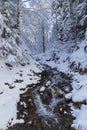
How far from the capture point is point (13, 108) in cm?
1070

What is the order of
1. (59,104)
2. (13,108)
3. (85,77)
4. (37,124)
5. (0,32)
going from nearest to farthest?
(37,124)
(13,108)
(59,104)
(85,77)
(0,32)

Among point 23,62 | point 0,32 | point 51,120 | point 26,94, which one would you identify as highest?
point 0,32

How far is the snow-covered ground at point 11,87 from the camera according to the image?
32.5 feet

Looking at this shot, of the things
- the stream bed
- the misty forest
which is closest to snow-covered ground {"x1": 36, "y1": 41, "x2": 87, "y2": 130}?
the misty forest

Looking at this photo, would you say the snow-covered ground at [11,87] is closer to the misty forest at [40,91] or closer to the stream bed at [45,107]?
the misty forest at [40,91]

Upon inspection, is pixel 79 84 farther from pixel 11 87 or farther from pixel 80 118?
pixel 11 87

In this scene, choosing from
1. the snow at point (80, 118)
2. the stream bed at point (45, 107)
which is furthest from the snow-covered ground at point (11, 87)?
the snow at point (80, 118)

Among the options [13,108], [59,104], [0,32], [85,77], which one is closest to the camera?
[13,108]

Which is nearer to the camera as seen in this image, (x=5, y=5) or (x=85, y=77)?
(x=85, y=77)

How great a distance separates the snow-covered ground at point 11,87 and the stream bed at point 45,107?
0.27 metres

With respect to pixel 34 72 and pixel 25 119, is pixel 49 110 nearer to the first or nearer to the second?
pixel 25 119

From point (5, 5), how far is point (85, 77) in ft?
29.1

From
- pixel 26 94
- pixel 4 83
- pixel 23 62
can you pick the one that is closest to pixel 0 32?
pixel 23 62

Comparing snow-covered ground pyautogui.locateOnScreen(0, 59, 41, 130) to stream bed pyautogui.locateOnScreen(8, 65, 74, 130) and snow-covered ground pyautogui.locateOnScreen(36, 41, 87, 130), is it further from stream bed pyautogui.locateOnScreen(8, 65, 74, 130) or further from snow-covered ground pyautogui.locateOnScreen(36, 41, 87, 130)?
snow-covered ground pyautogui.locateOnScreen(36, 41, 87, 130)
